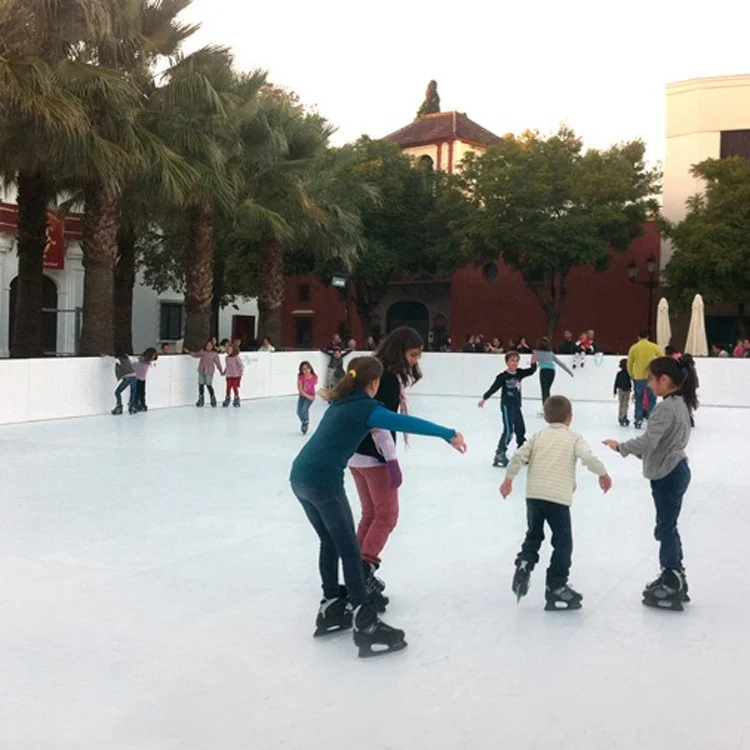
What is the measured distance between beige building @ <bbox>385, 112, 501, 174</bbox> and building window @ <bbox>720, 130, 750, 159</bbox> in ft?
40.0

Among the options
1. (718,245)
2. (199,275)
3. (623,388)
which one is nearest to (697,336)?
(718,245)

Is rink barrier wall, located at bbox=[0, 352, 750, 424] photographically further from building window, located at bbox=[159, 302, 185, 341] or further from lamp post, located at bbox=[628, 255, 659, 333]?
building window, located at bbox=[159, 302, 185, 341]

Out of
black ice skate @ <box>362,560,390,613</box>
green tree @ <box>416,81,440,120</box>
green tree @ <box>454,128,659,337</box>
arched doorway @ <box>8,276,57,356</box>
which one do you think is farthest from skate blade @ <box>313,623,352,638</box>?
green tree @ <box>416,81,440,120</box>

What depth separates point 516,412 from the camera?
12.2 meters

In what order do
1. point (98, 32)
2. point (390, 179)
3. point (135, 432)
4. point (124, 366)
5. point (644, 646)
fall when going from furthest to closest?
point (390, 179), point (124, 366), point (98, 32), point (135, 432), point (644, 646)

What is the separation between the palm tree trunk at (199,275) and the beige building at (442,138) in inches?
934

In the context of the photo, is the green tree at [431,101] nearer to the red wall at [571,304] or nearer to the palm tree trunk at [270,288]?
the red wall at [571,304]

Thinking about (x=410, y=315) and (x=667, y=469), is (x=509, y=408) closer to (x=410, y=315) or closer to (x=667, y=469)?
(x=667, y=469)

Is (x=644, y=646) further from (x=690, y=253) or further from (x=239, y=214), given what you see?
(x=690, y=253)

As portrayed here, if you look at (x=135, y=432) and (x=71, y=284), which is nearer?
(x=135, y=432)

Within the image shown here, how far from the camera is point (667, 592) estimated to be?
5.79 metres

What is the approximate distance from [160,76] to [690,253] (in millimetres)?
20645

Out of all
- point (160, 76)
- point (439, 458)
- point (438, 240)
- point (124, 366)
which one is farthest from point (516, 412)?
point (438, 240)

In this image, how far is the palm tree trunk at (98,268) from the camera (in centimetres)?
2031
